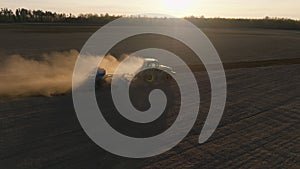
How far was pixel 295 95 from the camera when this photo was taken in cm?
1580

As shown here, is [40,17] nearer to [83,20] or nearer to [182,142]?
[83,20]

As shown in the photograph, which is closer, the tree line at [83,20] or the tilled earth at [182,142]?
the tilled earth at [182,142]

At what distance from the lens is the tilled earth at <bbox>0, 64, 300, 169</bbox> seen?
8.71 metres

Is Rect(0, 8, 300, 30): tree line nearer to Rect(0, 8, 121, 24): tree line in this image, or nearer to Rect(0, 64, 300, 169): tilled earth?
Rect(0, 8, 121, 24): tree line

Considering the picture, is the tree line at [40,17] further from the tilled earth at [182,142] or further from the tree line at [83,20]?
the tilled earth at [182,142]

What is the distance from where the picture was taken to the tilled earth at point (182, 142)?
28.6 ft

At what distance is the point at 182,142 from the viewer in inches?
396

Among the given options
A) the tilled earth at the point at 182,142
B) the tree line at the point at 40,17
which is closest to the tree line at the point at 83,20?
the tree line at the point at 40,17

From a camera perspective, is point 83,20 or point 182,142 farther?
point 83,20

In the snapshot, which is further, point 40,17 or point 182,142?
point 40,17

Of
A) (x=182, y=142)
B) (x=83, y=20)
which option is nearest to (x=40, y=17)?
(x=83, y=20)

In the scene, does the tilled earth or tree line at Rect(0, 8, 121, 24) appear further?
tree line at Rect(0, 8, 121, 24)

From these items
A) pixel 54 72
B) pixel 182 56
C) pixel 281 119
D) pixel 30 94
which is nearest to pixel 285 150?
pixel 281 119

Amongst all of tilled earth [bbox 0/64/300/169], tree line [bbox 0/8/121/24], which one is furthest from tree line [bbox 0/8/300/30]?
tilled earth [bbox 0/64/300/169]
